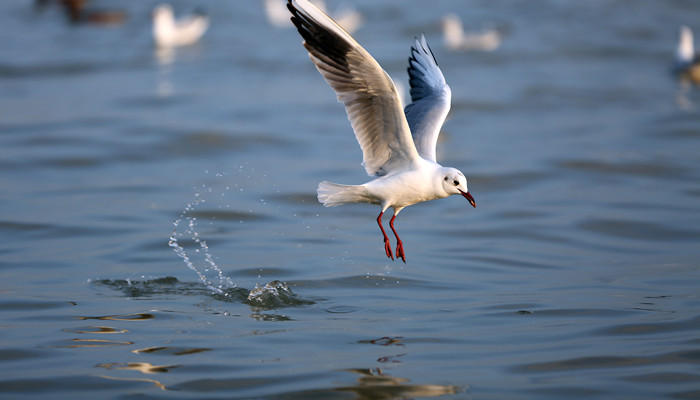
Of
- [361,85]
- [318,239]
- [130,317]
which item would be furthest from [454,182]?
[318,239]

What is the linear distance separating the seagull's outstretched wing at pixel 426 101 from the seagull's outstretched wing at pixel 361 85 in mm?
514

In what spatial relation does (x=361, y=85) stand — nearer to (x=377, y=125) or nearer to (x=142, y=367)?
(x=377, y=125)

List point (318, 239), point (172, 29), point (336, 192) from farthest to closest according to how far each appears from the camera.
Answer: point (172, 29), point (318, 239), point (336, 192)

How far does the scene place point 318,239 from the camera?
9125 millimetres

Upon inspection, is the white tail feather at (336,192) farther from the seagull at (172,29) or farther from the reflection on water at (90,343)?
the seagull at (172,29)

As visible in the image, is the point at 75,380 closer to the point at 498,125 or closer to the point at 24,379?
the point at 24,379

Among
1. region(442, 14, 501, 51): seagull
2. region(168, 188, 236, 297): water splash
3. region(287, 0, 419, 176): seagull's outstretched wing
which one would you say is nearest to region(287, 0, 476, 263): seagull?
region(287, 0, 419, 176): seagull's outstretched wing

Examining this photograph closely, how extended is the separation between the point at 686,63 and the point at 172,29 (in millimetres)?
10867

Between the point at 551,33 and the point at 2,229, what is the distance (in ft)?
58.0

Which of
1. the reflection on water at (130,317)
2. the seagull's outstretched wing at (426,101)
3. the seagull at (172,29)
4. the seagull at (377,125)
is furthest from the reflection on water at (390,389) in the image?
the seagull at (172,29)

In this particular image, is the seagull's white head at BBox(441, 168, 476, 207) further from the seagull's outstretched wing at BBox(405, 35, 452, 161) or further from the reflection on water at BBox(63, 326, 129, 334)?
the reflection on water at BBox(63, 326, 129, 334)

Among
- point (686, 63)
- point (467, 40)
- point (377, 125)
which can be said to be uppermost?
point (467, 40)

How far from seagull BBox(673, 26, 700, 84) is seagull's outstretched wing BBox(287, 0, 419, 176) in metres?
13.2

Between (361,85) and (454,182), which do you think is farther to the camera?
(454,182)
